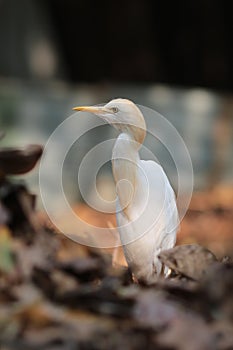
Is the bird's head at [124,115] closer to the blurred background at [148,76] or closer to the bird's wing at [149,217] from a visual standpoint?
the bird's wing at [149,217]

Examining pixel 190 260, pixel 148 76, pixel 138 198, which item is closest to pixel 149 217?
pixel 138 198

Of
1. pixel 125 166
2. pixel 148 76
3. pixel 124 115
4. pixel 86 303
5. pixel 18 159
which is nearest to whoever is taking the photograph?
pixel 86 303

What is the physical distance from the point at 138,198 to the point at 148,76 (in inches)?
204

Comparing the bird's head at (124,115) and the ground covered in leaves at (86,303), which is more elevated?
the ground covered in leaves at (86,303)

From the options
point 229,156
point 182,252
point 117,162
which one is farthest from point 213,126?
point 182,252

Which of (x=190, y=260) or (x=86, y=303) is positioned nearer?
(x=86, y=303)

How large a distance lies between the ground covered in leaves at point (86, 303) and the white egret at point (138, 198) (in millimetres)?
645

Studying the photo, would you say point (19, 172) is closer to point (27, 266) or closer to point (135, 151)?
point (27, 266)

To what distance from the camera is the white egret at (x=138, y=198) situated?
1631 mm

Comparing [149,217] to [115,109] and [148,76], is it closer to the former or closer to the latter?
[115,109]

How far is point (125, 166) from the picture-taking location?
1.71 m

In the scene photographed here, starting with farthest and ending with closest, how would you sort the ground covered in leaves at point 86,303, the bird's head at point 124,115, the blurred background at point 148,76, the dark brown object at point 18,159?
1. the blurred background at point 148,76
2. the bird's head at point 124,115
3. the dark brown object at point 18,159
4. the ground covered in leaves at point 86,303

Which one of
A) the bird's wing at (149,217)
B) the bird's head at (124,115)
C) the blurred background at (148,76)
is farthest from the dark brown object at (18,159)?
the blurred background at (148,76)

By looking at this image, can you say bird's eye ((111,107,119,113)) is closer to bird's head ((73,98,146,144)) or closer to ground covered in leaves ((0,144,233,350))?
bird's head ((73,98,146,144))
